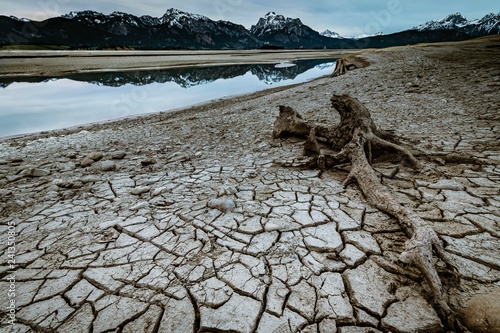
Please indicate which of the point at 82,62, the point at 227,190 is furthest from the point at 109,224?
the point at 82,62

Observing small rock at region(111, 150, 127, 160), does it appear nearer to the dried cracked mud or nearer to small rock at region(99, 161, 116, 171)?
the dried cracked mud

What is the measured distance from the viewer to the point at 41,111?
920 cm

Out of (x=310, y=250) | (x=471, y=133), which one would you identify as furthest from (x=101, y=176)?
(x=471, y=133)

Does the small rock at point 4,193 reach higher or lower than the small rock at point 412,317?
lower

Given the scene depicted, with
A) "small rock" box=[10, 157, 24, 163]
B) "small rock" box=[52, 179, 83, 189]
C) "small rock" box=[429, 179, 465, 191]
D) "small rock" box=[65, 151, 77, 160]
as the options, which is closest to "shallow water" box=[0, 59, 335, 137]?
"small rock" box=[10, 157, 24, 163]

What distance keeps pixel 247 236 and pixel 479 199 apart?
2.15 metres

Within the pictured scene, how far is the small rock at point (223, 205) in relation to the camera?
2334 millimetres

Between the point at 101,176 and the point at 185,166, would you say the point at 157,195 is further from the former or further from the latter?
the point at 101,176

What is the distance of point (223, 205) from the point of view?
7.71 feet

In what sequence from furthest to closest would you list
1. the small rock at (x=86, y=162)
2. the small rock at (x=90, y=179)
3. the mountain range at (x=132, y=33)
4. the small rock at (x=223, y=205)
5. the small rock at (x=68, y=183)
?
the mountain range at (x=132, y=33), the small rock at (x=86, y=162), the small rock at (x=90, y=179), the small rock at (x=68, y=183), the small rock at (x=223, y=205)

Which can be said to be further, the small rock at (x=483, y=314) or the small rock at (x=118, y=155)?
the small rock at (x=118, y=155)

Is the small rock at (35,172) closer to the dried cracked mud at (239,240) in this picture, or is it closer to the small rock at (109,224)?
the dried cracked mud at (239,240)

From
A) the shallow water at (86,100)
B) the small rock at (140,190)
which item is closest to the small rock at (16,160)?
the small rock at (140,190)

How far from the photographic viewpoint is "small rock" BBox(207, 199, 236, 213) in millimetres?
2334
